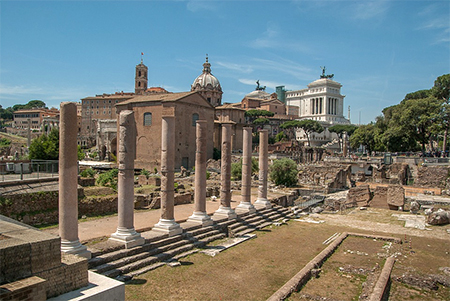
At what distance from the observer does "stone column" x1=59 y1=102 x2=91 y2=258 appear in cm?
823

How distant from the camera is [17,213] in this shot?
12883 millimetres

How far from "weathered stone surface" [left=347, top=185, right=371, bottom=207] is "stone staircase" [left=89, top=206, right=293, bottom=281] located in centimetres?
913

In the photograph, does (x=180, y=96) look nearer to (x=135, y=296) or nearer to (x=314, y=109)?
(x=135, y=296)

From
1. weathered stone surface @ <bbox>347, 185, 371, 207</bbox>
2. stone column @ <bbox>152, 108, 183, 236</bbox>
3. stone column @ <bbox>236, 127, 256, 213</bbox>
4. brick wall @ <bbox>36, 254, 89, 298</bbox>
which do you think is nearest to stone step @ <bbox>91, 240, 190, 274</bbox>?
stone column @ <bbox>152, 108, 183, 236</bbox>

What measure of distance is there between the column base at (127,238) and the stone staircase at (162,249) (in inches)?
5.9

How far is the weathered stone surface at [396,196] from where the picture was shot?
2052 centimetres

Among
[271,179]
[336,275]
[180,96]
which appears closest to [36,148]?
[180,96]

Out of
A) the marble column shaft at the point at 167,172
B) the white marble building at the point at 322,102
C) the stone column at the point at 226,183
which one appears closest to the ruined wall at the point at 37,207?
the marble column shaft at the point at 167,172

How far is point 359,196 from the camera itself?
22203 mm

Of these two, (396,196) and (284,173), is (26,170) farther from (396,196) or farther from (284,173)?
(284,173)

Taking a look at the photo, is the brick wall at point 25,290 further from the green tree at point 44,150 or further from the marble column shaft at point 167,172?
the green tree at point 44,150

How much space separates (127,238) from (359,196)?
16.6m

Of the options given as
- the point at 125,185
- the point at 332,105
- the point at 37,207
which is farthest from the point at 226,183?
the point at 332,105

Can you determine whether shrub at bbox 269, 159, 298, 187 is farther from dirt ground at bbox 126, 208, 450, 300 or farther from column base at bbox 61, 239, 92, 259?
column base at bbox 61, 239, 92, 259
